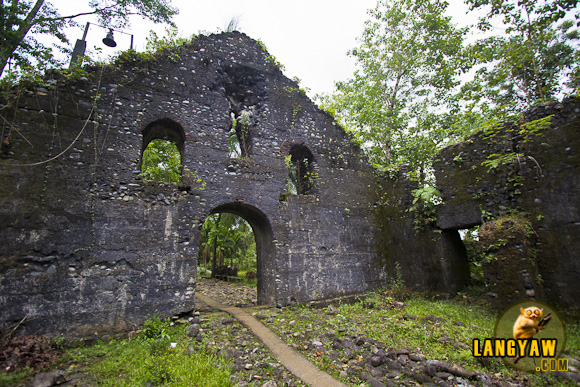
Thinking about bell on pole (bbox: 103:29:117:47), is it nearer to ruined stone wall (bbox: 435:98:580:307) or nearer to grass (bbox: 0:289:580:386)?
grass (bbox: 0:289:580:386)

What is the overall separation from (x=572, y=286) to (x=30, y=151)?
11427mm

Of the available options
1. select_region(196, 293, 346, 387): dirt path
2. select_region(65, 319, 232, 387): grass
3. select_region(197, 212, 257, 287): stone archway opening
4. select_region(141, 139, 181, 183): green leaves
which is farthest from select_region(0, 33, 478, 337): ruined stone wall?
select_region(197, 212, 257, 287): stone archway opening

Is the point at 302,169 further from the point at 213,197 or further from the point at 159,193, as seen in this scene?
the point at 159,193

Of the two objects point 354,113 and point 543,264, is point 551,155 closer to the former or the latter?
point 543,264

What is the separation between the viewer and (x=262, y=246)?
8.28 m

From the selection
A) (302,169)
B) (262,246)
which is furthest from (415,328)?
(302,169)

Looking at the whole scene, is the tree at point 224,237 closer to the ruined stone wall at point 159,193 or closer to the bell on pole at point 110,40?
the ruined stone wall at point 159,193

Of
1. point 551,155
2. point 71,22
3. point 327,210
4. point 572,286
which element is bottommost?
point 572,286

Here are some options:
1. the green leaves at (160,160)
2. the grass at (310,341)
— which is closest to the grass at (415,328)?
the grass at (310,341)

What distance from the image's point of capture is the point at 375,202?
9758mm

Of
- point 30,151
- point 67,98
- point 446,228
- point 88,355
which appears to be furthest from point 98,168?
point 446,228

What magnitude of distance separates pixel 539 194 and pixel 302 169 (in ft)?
20.6

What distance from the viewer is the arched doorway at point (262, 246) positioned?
24.8 feet

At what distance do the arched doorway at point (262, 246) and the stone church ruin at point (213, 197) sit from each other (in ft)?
0.20
